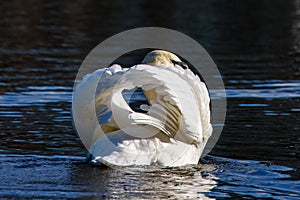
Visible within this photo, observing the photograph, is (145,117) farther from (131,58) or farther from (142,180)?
(131,58)

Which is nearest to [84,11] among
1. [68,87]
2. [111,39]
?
[111,39]

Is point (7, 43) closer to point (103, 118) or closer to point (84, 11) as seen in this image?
point (84, 11)

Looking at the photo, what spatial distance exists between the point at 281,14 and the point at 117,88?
20.6 metres

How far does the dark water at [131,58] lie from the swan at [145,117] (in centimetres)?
17

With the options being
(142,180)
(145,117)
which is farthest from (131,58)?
(142,180)

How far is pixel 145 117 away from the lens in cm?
847

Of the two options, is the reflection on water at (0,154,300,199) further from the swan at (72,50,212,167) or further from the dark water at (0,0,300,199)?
the swan at (72,50,212,167)

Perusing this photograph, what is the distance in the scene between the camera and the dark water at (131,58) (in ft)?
26.8

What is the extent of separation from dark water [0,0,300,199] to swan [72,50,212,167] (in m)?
0.17

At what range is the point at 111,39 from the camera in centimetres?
2100

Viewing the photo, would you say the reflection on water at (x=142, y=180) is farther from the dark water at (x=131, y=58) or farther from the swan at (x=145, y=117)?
the swan at (x=145, y=117)

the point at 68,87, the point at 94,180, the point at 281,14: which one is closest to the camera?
the point at 94,180

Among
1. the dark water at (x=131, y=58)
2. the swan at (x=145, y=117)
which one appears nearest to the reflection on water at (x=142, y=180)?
the dark water at (x=131, y=58)

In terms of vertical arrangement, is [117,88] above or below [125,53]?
above
